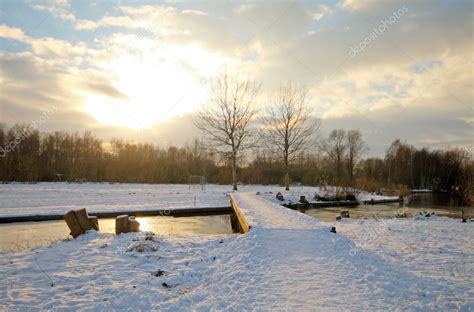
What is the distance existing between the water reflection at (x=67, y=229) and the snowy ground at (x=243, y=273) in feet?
5.96

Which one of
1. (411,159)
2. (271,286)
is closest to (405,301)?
(271,286)

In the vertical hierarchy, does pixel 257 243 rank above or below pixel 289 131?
below

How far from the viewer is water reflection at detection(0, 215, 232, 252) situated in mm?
8445

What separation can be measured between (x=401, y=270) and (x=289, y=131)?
21862mm

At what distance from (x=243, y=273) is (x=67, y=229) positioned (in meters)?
8.16

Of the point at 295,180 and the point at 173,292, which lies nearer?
the point at 173,292

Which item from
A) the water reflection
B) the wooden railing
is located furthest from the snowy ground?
the water reflection

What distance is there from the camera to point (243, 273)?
17.6 ft

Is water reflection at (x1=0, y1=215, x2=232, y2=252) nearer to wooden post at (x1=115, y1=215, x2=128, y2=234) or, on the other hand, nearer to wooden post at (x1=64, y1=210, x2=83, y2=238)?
wooden post at (x1=64, y1=210, x2=83, y2=238)

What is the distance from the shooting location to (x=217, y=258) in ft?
21.2

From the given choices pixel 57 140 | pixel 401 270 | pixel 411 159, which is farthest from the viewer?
pixel 411 159

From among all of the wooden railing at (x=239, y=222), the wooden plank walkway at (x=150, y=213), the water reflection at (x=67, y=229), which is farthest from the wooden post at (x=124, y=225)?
the wooden plank walkway at (x=150, y=213)

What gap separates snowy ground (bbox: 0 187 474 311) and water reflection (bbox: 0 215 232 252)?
1818 mm

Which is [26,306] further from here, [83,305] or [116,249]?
[116,249]
